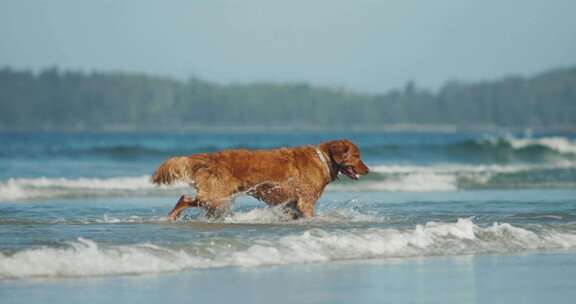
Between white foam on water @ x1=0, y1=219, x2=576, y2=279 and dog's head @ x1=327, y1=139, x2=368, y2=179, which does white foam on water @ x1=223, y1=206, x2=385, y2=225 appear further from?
white foam on water @ x1=0, y1=219, x2=576, y2=279

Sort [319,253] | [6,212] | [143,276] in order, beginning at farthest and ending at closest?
[6,212] → [319,253] → [143,276]

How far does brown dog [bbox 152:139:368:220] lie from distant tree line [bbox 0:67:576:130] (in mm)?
154428

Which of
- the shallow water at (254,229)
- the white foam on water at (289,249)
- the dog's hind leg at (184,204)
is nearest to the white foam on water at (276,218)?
the shallow water at (254,229)

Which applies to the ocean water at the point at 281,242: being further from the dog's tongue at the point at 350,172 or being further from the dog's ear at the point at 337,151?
the dog's ear at the point at 337,151

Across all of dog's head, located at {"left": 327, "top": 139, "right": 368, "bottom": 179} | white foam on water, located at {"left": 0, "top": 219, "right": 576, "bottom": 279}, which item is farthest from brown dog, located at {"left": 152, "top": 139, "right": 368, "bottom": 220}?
white foam on water, located at {"left": 0, "top": 219, "right": 576, "bottom": 279}

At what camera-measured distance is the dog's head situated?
12.4 meters

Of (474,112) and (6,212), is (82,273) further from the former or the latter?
(474,112)

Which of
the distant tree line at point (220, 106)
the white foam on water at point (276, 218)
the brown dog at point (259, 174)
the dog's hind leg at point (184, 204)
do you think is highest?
the distant tree line at point (220, 106)

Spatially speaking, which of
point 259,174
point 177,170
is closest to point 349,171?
point 259,174

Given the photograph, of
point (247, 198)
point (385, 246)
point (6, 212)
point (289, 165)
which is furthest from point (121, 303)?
point (247, 198)

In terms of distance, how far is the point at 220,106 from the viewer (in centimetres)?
18938

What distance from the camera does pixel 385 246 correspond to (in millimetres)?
10312

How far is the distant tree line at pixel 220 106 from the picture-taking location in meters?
172

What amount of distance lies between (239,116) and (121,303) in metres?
182
